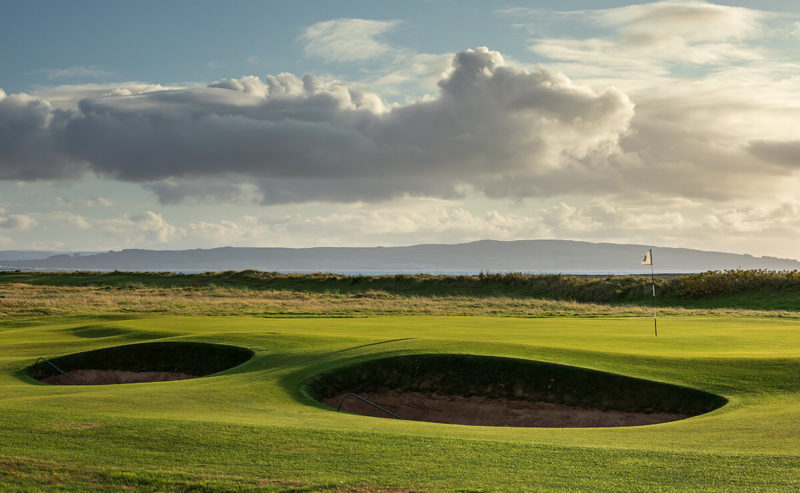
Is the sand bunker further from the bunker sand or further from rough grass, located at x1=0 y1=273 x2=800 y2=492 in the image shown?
the bunker sand

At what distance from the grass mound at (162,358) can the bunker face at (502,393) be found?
185 inches

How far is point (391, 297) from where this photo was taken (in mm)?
57406

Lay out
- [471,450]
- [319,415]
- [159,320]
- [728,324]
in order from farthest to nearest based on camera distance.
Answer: [159,320] < [728,324] < [319,415] < [471,450]

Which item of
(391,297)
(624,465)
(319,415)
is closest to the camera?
(624,465)

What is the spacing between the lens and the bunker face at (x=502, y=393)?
14250 mm

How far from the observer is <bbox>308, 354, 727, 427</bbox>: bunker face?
14250 millimetres

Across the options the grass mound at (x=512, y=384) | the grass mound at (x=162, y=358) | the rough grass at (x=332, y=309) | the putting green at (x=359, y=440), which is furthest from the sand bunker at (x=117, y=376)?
the rough grass at (x=332, y=309)

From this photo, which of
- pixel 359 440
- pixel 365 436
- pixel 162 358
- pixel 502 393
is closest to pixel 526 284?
pixel 162 358

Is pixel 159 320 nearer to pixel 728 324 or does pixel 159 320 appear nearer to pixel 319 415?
pixel 319 415

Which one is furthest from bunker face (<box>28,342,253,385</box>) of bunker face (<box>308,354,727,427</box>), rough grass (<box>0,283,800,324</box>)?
rough grass (<box>0,283,800,324</box>)

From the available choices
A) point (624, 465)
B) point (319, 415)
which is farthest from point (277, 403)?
point (624, 465)

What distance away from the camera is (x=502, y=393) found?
16.2 m

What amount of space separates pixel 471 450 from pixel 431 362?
28.6 feet

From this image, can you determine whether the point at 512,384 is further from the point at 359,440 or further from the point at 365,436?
the point at 359,440
